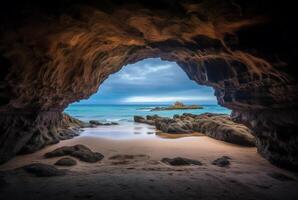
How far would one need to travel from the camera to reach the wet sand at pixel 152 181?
4.52 m

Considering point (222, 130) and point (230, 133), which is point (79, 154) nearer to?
point (230, 133)

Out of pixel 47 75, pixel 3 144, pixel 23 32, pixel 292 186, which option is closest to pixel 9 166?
pixel 3 144

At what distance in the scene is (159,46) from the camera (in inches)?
291

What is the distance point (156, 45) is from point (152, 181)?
4373mm

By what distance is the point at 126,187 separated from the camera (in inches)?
192

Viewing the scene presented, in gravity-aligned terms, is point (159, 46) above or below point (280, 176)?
above

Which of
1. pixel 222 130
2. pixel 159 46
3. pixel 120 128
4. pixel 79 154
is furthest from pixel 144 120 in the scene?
pixel 159 46

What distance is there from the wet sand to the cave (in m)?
1.12

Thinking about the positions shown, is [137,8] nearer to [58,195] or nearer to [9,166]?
[58,195]

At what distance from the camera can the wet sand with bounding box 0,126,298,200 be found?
452cm

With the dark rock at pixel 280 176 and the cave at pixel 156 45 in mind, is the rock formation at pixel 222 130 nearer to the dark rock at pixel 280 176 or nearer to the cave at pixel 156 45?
the cave at pixel 156 45

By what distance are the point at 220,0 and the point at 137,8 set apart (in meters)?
1.59

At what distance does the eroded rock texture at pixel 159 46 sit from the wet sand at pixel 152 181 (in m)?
1.12

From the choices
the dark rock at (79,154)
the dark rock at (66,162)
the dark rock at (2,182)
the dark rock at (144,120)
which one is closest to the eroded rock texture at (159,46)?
the dark rock at (79,154)
